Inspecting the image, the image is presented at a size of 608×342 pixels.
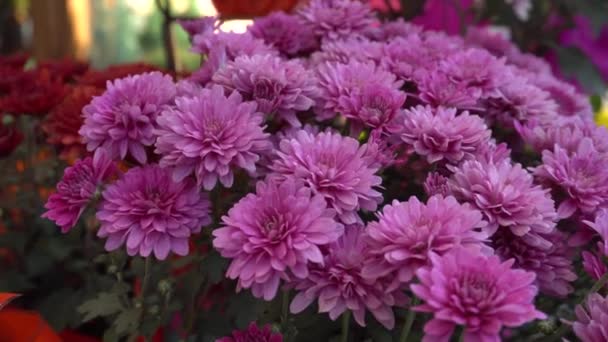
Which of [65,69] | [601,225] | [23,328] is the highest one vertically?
[601,225]

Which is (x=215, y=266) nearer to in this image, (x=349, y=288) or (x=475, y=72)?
(x=349, y=288)

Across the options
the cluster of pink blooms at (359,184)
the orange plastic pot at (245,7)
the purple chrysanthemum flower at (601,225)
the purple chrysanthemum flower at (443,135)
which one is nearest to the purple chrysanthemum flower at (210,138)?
the cluster of pink blooms at (359,184)

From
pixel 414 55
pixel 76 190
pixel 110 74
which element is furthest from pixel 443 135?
pixel 110 74

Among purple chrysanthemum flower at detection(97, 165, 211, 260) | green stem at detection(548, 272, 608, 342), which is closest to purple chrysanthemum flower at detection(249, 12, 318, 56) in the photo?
purple chrysanthemum flower at detection(97, 165, 211, 260)

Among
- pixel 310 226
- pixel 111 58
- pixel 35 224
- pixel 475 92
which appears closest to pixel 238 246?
pixel 310 226

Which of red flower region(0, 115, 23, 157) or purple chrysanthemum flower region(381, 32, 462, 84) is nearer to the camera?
purple chrysanthemum flower region(381, 32, 462, 84)

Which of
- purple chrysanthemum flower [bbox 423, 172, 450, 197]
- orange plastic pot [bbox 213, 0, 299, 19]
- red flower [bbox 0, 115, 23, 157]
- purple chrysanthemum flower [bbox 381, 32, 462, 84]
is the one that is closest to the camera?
purple chrysanthemum flower [bbox 423, 172, 450, 197]

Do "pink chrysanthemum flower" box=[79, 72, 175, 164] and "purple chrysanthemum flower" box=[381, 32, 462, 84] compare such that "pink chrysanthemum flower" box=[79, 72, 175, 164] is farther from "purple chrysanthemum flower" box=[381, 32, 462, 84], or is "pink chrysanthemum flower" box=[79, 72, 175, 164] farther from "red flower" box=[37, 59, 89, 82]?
"red flower" box=[37, 59, 89, 82]
